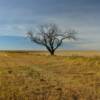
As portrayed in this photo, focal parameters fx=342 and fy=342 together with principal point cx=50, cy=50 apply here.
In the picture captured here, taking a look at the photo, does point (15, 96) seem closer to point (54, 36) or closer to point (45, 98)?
point (45, 98)

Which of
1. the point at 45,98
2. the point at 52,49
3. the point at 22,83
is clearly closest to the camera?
the point at 45,98

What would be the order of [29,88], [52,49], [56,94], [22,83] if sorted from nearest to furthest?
[56,94] → [29,88] → [22,83] → [52,49]

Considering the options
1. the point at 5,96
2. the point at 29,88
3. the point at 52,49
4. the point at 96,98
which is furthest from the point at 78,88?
the point at 52,49

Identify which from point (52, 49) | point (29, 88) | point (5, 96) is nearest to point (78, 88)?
point (29, 88)

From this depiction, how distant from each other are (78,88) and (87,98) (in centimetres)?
295

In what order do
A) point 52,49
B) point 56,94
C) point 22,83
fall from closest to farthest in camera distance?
point 56,94
point 22,83
point 52,49

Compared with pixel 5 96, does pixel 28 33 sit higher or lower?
higher

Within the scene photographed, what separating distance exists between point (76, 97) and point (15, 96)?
2.06 m

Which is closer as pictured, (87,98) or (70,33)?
(87,98)

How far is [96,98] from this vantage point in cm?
1130

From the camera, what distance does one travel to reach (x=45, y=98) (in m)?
11.1

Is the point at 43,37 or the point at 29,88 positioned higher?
the point at 43,37

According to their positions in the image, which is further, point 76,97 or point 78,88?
point 78,88

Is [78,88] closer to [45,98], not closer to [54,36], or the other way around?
[45,98]
